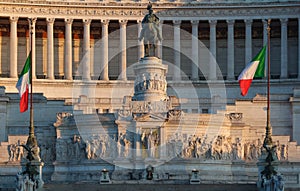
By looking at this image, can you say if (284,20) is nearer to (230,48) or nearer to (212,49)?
(230,48)

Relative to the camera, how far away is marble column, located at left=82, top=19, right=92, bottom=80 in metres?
137

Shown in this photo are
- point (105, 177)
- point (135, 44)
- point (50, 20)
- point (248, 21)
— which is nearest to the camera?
point (105, 177)

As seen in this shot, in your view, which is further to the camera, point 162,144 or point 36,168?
point 162,144

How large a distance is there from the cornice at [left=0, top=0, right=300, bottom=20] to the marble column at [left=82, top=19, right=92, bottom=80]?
83 cm

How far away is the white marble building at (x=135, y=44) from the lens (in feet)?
443

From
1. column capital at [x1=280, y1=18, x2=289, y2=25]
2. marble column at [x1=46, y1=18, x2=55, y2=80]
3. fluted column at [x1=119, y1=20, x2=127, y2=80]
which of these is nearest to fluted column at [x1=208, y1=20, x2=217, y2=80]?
column capital at [x1=280, y1=18, x2=289, y2=25]

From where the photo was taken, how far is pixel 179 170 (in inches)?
4240

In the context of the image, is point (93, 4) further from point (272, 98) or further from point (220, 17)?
point (272, 98)

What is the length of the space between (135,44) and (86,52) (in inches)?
204

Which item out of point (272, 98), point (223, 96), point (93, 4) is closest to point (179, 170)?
point (272, 98)

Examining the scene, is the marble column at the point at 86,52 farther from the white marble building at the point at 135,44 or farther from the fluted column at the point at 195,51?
the fluted column at the point at 195,51

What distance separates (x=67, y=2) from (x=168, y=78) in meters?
12.1

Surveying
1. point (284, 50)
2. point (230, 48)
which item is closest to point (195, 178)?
point (230, 48)

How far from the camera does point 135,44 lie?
140 m
